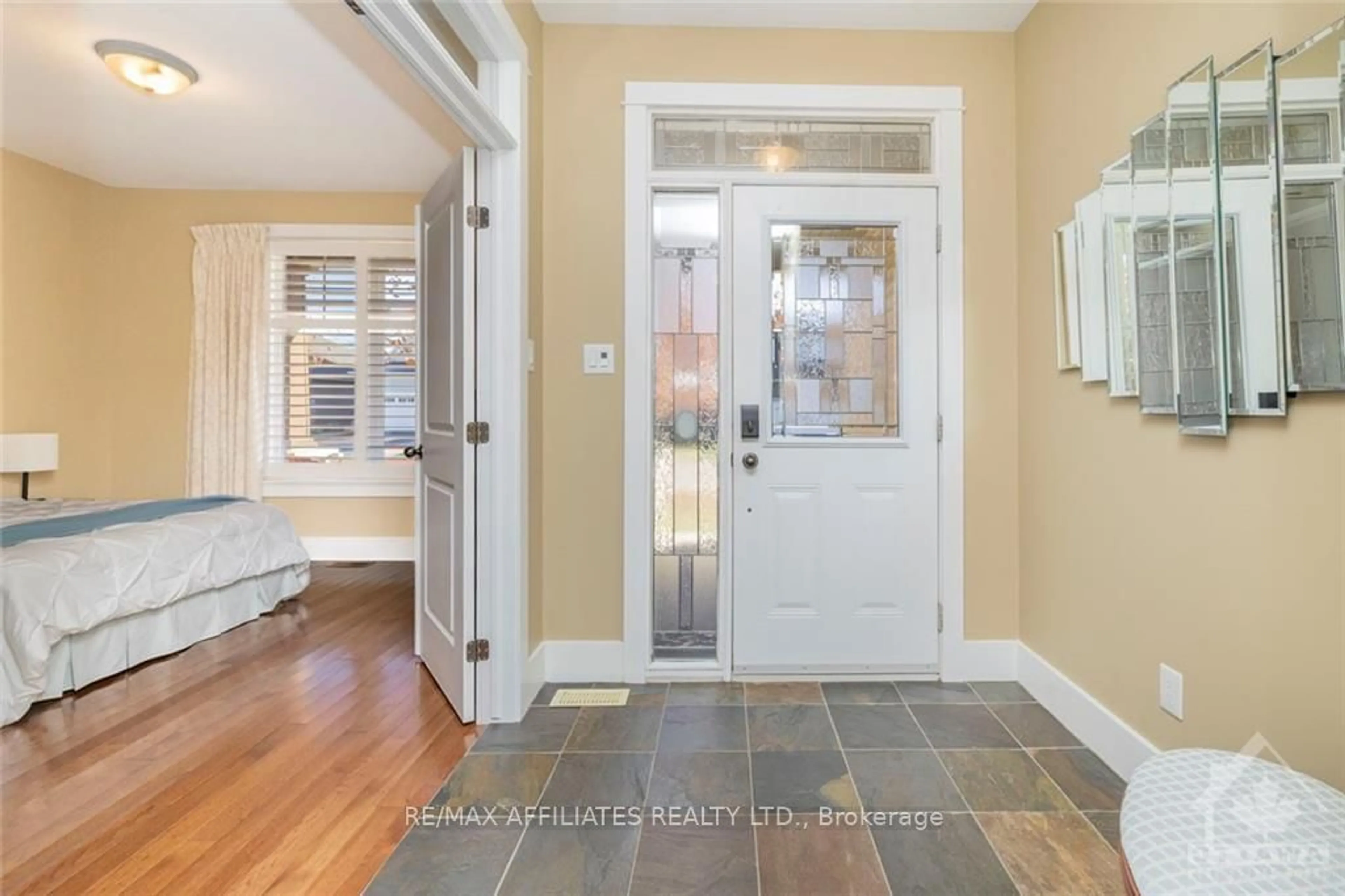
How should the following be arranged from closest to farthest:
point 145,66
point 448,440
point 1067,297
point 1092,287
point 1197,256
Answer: point 1197,256 < point 1092,287 < point 1067,297 < point 448,440 < point 145,66

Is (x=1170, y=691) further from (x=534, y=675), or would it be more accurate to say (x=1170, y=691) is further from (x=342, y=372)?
(x=342, y=372)

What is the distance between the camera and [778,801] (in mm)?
1632

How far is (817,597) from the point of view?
2434 mm

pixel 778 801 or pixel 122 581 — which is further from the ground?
pixel 122 581

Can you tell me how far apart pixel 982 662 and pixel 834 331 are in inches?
59.0

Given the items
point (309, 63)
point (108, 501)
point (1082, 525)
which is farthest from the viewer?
point (108, 501)

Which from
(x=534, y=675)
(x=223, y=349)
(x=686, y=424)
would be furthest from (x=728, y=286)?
(x=223, y=349)

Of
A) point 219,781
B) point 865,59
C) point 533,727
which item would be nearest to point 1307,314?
point 865,59

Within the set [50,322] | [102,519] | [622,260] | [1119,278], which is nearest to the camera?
[1119,278]

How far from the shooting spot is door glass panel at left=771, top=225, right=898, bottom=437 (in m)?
2.43

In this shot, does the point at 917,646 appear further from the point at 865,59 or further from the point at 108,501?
the point at 108,501

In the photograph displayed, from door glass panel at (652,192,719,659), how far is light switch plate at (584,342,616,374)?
0.18 m

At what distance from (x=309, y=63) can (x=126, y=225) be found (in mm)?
2676

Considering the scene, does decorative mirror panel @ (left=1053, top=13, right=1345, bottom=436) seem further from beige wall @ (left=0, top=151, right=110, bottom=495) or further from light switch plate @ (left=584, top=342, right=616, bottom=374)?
beige wall @ (left=0, top=151, right=110, bottom=495)
